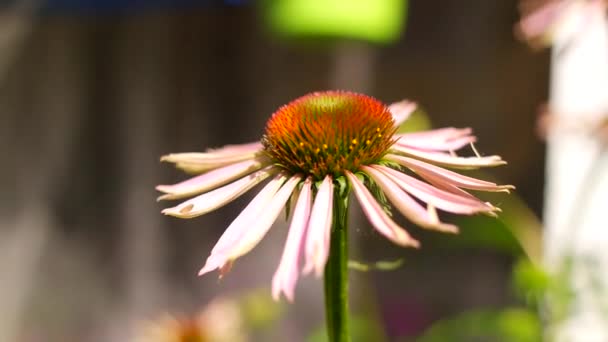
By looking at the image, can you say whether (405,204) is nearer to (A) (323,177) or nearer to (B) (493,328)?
(A) (323,177)

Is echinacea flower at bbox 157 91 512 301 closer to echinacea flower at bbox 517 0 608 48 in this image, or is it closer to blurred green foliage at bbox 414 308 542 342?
echinacea flower at bbox 517 0 608 48

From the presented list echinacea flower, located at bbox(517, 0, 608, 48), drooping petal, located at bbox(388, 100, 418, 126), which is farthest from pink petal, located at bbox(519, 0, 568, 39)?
drooping petal, located at bbox(388, 100, 418, 126)

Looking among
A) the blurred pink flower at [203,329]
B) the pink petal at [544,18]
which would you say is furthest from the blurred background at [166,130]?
the pink petal at [544,18]

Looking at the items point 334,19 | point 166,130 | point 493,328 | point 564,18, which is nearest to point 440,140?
point 564,18

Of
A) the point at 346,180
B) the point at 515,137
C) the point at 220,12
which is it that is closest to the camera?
the point at 346,180

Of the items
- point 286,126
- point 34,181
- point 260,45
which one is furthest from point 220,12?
point 286,126

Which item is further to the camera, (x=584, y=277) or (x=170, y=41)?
(x=170, y=41)

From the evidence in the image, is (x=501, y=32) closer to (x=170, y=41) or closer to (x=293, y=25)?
(x=293, y=25)

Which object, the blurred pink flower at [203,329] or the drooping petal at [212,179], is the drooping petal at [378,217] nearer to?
the drooping petal at [212,179]
